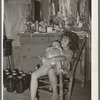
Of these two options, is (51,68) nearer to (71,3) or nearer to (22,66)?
(22,66)

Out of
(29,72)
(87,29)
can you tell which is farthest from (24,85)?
(87,29)

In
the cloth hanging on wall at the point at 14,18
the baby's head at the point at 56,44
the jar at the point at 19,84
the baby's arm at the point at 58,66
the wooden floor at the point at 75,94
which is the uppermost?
the cloth hanging on wall at the point at 14,18

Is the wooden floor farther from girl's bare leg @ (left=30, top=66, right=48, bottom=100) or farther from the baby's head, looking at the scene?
the baby's head

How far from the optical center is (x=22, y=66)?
756 mm

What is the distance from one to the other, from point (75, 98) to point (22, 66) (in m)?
0.20

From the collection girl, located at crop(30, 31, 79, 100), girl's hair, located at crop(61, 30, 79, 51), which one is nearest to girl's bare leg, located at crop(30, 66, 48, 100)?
girl, located at crop(30, 31, 79, 100)

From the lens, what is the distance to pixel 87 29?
29.3 inches

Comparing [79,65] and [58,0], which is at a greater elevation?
[58,0]

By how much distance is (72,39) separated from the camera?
2.43 feet

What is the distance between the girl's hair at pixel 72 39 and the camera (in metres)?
0.74

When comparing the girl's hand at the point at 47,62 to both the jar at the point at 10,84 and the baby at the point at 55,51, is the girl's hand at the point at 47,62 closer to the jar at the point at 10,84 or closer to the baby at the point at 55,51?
the baby at the point at 55,51

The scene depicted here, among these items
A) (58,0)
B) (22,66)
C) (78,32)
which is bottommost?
(22,66)

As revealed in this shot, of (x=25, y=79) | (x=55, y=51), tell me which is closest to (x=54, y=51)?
(x=55, y=51)

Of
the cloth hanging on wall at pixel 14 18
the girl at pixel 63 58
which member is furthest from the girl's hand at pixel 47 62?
the cloth hanging on wall at pixel 14 18
